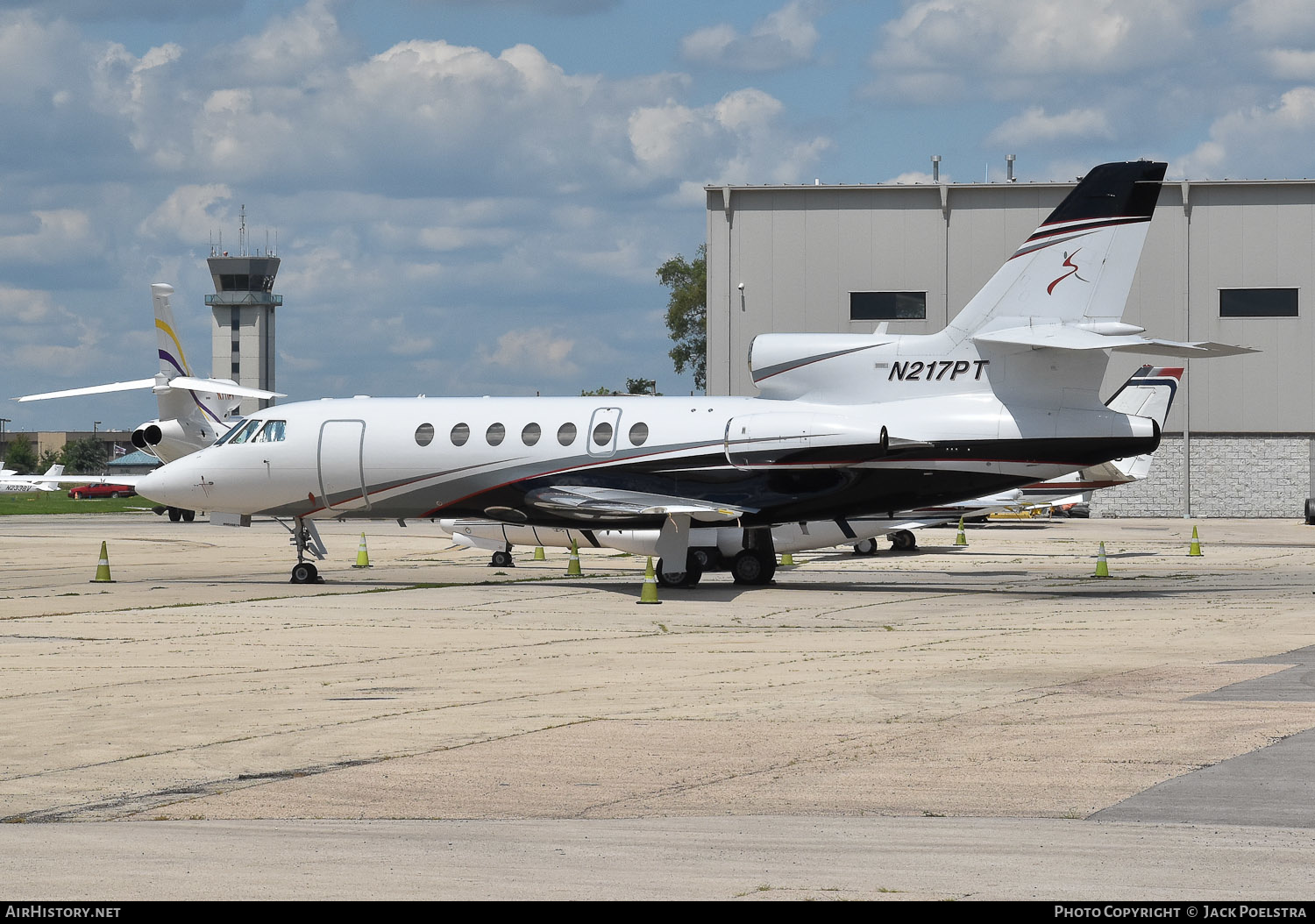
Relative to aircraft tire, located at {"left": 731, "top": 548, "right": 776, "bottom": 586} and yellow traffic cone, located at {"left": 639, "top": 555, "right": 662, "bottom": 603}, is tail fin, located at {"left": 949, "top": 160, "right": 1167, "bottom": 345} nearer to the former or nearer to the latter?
aircraft tire, located at {"left": 731, "top": 548, "right": 776, "bottom": 586}

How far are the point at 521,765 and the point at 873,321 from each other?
53.1 meters

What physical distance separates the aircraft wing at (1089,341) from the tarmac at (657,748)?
387 cm

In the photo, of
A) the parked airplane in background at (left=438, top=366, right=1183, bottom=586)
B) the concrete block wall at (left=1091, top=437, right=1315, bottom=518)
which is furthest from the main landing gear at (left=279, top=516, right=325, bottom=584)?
the concrete block wall at (left=1091, top=437, right=1315, bottom=518)

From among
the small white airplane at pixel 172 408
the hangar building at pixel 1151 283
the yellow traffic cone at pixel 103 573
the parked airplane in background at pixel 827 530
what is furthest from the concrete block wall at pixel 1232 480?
the yellow traffic cone at pixel 103 573

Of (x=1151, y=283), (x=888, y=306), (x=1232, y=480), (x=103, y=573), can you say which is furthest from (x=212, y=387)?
(x=1232, y=480)

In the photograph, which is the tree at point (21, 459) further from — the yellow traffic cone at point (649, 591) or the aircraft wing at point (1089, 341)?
the aircraft wing at point (1089, 341)

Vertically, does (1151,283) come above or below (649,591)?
above

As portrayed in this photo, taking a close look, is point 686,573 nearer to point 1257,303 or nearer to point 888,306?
point 888,306

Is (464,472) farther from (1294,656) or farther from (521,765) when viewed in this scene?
(521,765)

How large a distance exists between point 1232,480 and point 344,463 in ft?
151

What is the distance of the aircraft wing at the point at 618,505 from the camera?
81.0ft

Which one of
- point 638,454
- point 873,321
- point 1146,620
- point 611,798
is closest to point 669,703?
point 611,798

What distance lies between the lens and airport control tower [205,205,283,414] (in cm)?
16025

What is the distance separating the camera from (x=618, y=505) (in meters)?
25.0
